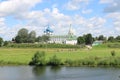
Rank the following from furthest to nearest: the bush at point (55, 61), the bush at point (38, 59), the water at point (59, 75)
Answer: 1. the bush at point (38, 59)
2. the bush at point (55, 61)
3. the water at point (59, 75)

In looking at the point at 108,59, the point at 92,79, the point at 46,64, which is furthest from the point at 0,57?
the point at 92,79

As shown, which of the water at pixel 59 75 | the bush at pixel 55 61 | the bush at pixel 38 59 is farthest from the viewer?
the bush at pixel 38 59

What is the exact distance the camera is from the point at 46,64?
9625 centimetres

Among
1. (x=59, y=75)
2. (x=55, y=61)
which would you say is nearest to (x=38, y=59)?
(x=55, y=61)

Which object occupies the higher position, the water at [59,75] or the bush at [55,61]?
the bush at [55,61]

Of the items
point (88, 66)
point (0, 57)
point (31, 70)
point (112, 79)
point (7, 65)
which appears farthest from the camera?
point (0, 57)

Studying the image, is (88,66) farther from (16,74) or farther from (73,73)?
(16,74)

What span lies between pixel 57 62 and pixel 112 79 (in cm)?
3217

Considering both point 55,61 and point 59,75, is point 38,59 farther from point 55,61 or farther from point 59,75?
point 59,75

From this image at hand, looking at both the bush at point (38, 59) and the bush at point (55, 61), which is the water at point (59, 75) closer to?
the bush at point (55, 61)

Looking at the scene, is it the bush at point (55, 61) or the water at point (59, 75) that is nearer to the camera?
the water at point (59, 75)

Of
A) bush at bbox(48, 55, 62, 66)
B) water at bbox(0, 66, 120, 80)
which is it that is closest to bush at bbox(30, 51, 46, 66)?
bush at bbox(48, 55, 62, 66)

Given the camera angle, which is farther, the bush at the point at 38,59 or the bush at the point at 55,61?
the bush at the point at 38,59

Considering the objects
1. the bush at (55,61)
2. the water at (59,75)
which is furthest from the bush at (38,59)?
the water at (59,75)
